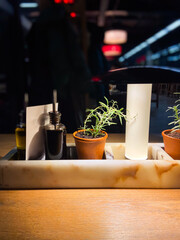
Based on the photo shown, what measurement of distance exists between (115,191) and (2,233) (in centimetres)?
33

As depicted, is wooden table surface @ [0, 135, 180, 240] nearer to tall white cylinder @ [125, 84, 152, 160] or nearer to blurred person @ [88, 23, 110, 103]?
tall white cylinder @ [125, 84, 152, 160]

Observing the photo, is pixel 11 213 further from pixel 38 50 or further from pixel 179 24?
pixel 179 24

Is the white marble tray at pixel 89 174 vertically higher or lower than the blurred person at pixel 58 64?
lower

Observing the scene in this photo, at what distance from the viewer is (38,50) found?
1182mm

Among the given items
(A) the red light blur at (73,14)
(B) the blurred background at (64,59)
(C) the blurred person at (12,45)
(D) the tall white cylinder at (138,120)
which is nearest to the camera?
(D) the tall white cylinder at (138,120)

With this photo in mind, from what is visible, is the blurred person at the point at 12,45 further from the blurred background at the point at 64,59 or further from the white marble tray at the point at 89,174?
the white marble tray at the point at 89,174

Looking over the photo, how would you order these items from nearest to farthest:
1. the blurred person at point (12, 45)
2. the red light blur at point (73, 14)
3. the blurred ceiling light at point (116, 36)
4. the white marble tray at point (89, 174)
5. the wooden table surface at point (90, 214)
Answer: the wooden table surface at point (90, 214), the white marble tray at point (89, 174), the red light blur at point (73, 14), the blurred person at point (12, 45), the blurred ceiling light at point (116, 36)

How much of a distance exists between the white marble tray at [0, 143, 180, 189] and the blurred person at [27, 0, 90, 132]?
1.15 feet

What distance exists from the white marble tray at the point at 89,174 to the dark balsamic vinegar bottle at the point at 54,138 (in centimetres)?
9

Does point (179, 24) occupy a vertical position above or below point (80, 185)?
above

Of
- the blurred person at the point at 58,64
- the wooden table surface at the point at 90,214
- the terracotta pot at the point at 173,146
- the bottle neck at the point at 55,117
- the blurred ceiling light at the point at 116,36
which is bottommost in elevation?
the wooden table surface at the point at 90,214

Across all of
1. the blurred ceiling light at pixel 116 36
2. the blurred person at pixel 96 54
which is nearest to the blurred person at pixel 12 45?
the blurred person at pixel 96 54

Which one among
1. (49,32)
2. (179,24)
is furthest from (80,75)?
(179,24)

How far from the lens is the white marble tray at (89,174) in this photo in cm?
58
